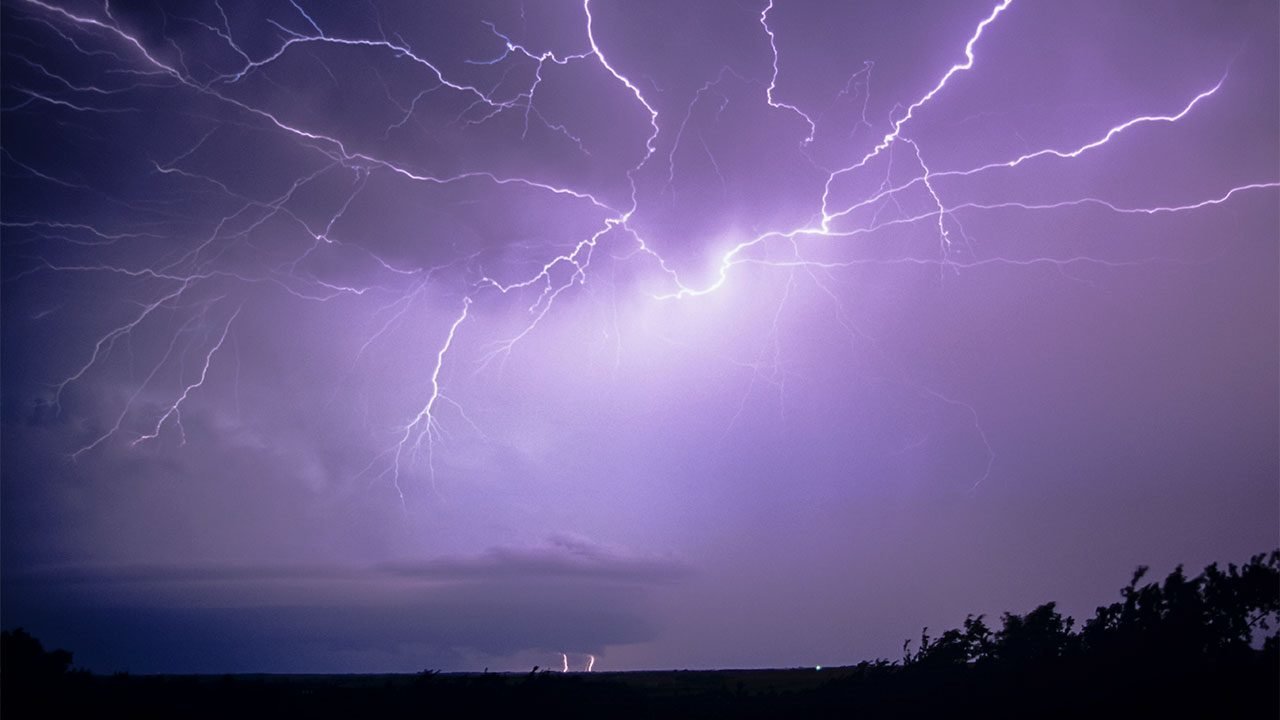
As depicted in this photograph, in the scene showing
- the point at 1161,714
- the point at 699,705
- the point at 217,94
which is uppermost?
the point at 217,94

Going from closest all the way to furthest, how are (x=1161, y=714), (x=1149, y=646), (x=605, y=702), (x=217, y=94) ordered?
(x=1161, y=714) < (x=605, y=702) < (x=1149, y=646) < (x=217, y=94)

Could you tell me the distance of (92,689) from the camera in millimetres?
9742

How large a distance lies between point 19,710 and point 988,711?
45.6 feet

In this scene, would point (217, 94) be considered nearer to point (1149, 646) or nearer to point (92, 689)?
point (92, 689)

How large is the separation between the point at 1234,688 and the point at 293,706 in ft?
43.9

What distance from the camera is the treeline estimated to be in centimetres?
883

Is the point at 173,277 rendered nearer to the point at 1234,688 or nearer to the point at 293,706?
the point at 293,706

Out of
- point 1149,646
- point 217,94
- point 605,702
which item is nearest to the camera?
point 605,702

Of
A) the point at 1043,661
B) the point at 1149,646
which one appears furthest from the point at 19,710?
the point at 1149,646

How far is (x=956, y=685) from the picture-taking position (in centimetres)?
1108

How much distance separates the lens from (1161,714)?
8.24 metres

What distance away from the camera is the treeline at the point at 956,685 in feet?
29.0

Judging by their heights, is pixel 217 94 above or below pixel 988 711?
above

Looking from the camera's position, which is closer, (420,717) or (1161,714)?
(1161,714)
